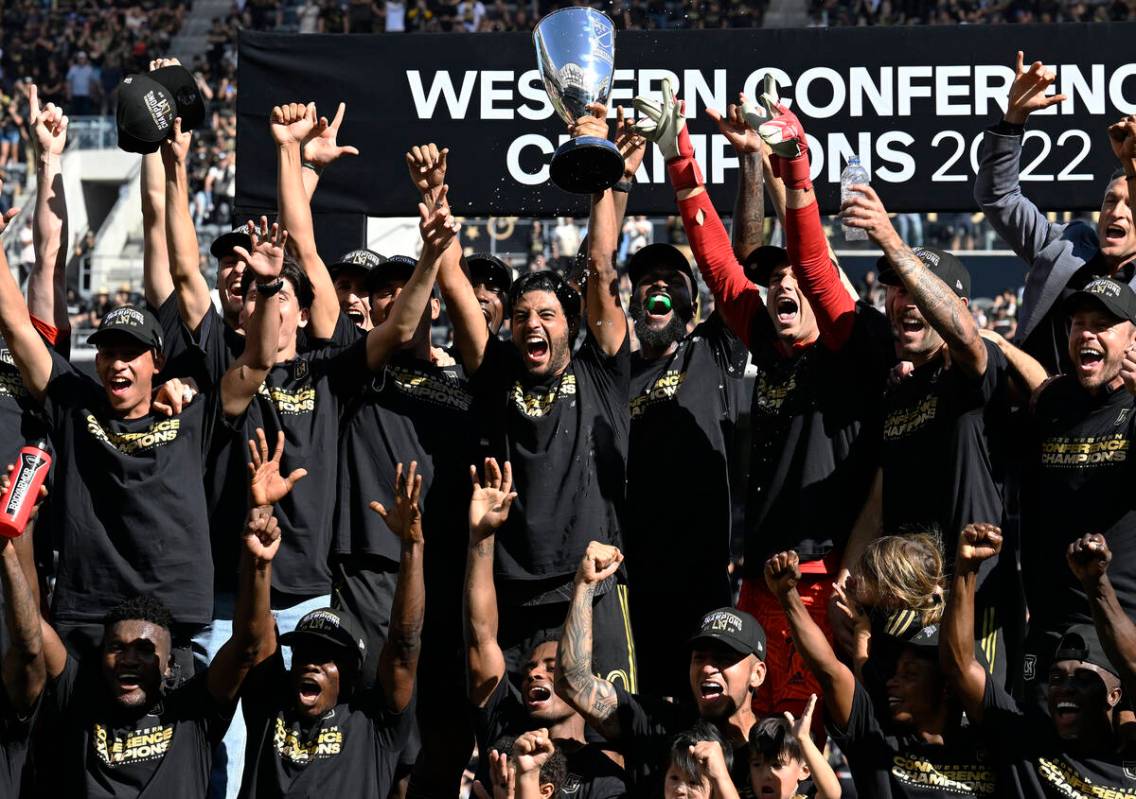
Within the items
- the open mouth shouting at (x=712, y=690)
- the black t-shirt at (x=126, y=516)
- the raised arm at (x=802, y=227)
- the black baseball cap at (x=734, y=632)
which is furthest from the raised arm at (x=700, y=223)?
the black t-shirt at (x=126, y=516)

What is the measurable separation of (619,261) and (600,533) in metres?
13.6

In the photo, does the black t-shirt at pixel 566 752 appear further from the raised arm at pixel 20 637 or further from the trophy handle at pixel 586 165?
the trophy handle at pixel 586 165

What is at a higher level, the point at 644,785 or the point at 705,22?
the point at 705,22

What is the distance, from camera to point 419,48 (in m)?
7.86

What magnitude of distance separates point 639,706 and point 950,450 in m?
1.42

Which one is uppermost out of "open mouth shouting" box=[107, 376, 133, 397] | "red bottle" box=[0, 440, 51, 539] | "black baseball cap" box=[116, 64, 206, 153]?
"black baseball cap" box=[116, 64, 206, 153]

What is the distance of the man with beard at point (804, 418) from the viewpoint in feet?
20.2

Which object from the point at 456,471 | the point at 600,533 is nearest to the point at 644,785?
the point at 600,533

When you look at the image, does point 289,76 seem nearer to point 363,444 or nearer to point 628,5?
point 363,444

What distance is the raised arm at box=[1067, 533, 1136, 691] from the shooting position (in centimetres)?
516

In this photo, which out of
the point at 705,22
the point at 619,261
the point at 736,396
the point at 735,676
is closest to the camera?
the point at 735,676

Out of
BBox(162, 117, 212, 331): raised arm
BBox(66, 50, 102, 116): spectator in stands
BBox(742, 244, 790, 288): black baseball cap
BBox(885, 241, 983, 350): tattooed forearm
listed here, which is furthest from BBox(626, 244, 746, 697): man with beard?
BBox(66, 50, 102, 116): spectator in stands

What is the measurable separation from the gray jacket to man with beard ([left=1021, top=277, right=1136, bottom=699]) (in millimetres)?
602

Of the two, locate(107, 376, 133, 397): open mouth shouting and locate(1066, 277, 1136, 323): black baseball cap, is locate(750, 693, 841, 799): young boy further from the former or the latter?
locate(107, 376, 133, 397): open mouth shouting
